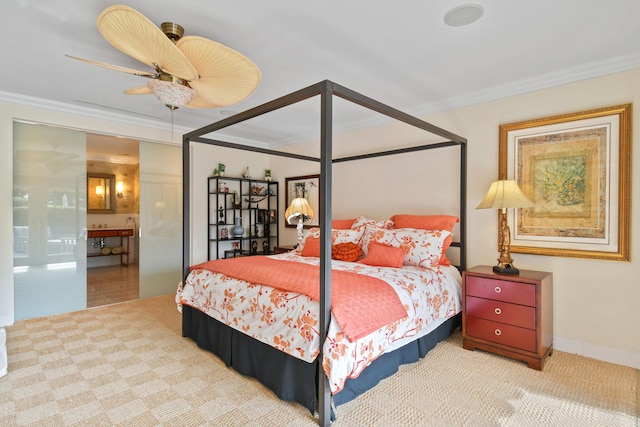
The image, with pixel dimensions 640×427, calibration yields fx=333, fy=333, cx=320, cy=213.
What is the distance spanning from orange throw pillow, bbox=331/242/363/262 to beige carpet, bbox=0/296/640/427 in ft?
3.64

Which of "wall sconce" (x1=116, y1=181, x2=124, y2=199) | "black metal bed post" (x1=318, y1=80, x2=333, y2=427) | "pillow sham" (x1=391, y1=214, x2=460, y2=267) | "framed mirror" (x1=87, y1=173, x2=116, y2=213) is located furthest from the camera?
"wall sconce" (x1=116, y1=181, x2=124, y2=199)

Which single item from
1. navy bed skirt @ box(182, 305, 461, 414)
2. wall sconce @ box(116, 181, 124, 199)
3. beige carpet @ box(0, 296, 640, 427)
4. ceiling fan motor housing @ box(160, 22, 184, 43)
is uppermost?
ceiling fan motor housing @ box(160, 22, 184, 43)

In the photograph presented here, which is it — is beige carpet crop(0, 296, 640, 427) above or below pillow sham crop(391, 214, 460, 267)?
below

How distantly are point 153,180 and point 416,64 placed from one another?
146 inches

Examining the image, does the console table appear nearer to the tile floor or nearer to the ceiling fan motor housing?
the tile floor

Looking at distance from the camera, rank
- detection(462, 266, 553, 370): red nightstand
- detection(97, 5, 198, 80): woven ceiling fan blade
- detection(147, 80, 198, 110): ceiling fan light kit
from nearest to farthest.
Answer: detection(97, 5, 198, 80): woven ceiling fan blade → detection(147, 80, 198, 110): ceiling fan light kit → detection(462, 266, 553, 370): red nightstand

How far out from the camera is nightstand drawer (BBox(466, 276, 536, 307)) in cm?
257

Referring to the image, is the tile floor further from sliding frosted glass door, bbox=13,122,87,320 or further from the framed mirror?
the framed mirror

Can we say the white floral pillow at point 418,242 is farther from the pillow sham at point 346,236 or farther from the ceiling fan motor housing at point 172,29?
the ceiling fan motor housing at point 172,29

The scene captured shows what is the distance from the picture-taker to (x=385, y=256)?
3.03 metres

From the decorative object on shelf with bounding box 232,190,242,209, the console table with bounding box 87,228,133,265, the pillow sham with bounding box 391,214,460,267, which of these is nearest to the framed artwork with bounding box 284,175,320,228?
the decorative object on shelf with bounding box 232,190,242,209

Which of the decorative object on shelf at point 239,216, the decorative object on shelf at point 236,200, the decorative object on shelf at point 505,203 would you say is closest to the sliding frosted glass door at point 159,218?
the decorative object on shelf at point 239,216

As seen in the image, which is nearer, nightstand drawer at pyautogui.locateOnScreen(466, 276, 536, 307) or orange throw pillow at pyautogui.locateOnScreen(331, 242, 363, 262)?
nightstand drawer at pyautogui.locateOnScreen(466, 276, 536, 307)

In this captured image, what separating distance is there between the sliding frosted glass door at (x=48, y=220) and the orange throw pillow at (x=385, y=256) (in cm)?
346
